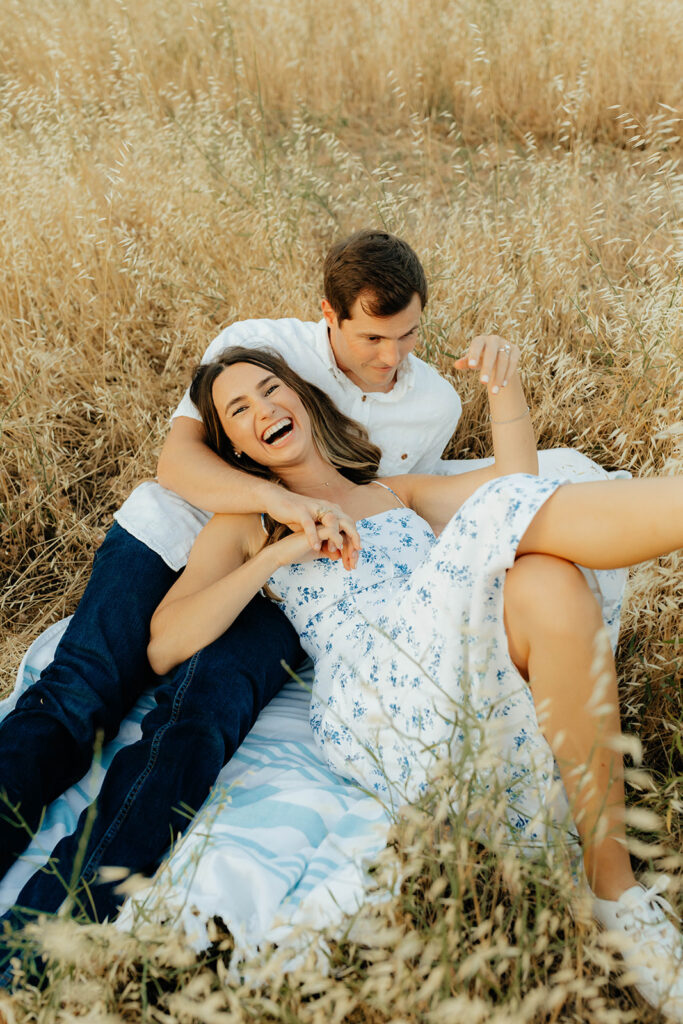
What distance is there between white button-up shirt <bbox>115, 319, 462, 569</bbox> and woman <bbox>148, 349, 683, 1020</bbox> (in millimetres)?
292

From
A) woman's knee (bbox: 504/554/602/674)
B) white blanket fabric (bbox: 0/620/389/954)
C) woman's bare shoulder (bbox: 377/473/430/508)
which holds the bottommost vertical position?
white blanket fabric (bbox: 0/620/389/954)

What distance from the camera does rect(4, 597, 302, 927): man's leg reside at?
6.55 feet

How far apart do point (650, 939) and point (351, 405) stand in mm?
2038

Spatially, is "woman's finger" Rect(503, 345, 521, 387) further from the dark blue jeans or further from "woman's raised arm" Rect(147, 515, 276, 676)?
the dark blue jeans

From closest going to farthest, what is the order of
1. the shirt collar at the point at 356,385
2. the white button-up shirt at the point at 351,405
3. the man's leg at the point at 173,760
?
the man's leg at the point at 173,760 → the white button-up shirt at the point at 351,405 → the shirt collar at the point at 356,385

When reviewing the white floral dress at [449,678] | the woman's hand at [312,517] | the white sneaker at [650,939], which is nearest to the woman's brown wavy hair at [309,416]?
the woman's hand at [312,517]

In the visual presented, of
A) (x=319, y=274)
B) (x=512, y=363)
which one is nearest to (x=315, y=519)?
(x=512, y=363)

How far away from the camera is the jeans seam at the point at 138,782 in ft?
6.73

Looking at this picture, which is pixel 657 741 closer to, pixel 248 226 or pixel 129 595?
pixel 129 595

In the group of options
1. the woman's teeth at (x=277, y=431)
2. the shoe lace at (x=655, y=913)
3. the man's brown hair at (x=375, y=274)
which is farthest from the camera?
the man's brown hair at (x=375, y=274)

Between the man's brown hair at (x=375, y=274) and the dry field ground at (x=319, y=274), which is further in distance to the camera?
the man's brown hair at (x=375, y=274)

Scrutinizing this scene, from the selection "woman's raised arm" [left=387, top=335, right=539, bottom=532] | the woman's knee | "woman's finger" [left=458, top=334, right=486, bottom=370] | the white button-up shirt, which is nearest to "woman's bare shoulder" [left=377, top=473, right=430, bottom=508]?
"woman's raised arm" [left=387, top=335, right=539, bottom=532]

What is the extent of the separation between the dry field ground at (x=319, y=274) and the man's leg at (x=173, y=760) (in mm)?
338

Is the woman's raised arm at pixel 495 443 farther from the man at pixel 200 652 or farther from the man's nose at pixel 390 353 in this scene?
the man's nose at pixel 390 353
